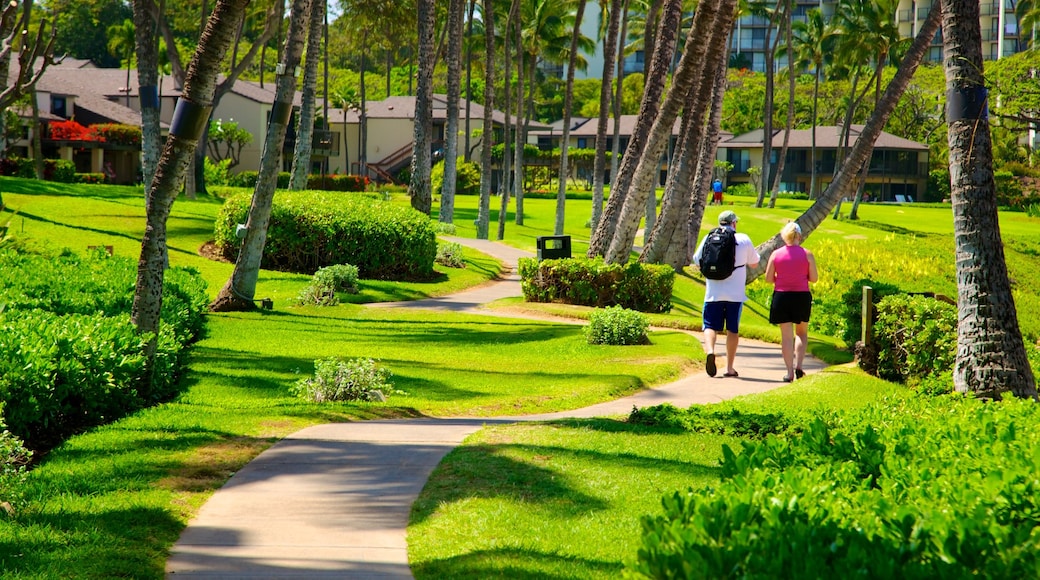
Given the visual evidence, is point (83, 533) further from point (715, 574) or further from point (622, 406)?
point (622, 406)

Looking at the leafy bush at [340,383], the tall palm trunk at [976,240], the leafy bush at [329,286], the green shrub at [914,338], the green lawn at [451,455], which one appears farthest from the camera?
the leafy bush at [329,286]

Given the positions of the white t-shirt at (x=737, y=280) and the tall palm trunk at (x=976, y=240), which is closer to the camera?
the tall palm trunk at (x=976, y=240)

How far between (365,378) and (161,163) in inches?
122

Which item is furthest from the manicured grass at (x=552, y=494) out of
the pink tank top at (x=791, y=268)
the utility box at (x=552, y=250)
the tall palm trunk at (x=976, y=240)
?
the utility box at (x=552, y=250)

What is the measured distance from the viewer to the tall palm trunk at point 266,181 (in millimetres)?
18625

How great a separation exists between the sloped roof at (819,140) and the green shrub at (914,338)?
232ft

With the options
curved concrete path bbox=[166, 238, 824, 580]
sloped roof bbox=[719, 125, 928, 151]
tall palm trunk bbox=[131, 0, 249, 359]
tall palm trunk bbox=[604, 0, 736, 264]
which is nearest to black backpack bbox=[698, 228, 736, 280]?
curved concrete path bbox=[166, 238, 824, 580]

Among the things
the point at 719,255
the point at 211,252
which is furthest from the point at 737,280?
the point at 211,252

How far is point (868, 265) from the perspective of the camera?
2439 cm

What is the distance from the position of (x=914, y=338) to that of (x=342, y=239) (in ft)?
52.3

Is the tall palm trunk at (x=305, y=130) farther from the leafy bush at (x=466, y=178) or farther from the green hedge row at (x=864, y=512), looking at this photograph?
the leafy bush at (x=466, y=178)

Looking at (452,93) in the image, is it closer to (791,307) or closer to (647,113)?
(647,113)

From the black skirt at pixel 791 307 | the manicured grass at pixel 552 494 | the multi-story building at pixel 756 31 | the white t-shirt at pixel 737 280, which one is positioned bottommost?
the manicured grass at pixel 552 494

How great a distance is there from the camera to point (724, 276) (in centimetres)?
1295
